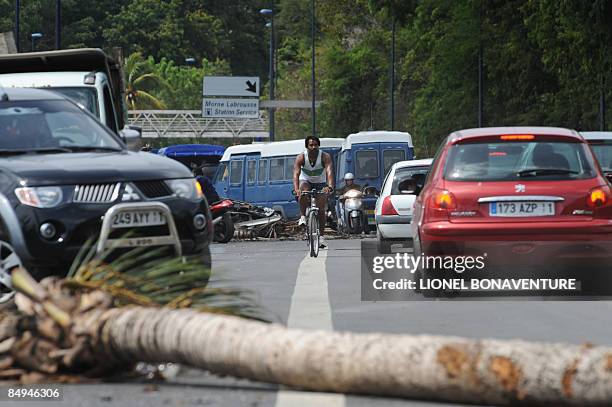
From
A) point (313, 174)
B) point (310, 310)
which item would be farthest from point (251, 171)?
point (310, 310)

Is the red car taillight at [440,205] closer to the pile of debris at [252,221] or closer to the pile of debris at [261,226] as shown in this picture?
the pile of debris at [261,226]

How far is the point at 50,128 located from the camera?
12906mm

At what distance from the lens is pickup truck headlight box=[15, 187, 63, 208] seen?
11273 mm

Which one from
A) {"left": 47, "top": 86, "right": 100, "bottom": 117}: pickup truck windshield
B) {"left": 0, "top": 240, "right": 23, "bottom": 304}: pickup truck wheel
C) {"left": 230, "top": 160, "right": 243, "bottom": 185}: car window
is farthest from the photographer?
{"left": 230, "top": 160, "right": 243, "bottom": 185}: car window

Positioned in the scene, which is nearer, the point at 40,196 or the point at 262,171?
the point at 40,196

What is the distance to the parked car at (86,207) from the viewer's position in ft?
36.9

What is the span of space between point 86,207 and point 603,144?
525 inches

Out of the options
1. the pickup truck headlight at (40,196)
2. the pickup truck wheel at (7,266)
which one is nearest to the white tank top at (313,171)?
the pickup truck headlight at (40,196)

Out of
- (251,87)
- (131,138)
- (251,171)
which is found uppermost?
(131,138)

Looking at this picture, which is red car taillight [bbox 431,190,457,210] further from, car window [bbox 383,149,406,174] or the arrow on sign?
the arrow on sign

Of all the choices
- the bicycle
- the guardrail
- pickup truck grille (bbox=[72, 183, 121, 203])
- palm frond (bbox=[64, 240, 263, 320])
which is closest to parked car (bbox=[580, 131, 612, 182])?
the bicycle

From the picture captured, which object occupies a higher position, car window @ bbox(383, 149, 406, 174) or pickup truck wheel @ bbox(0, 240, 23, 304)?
pickup truck wheel @ bbox(0, 240, 23, 304)

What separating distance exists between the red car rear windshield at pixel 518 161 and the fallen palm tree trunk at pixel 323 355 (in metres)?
6.35

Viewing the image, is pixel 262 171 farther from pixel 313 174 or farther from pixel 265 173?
pixel 313 174
